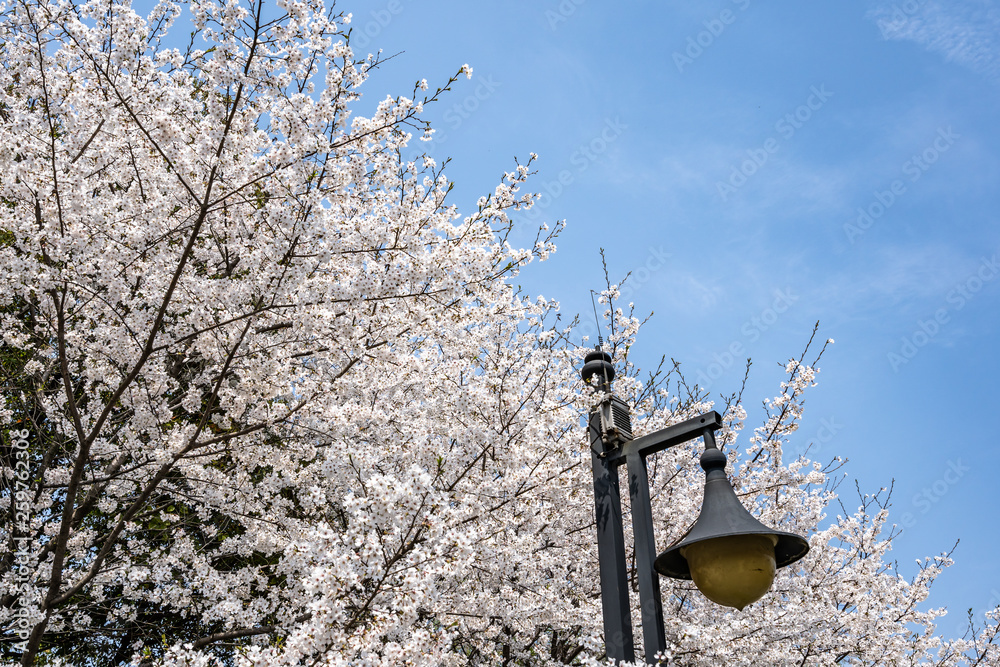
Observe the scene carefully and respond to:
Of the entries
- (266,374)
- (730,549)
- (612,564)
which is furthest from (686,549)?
(266,374)

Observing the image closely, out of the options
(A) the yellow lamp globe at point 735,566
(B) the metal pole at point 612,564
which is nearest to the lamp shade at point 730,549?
(A) the yellow lamp globe at point 735,566

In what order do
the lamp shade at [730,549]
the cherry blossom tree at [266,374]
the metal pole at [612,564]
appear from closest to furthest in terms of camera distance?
the lamp shade at [730,549] → the metal pole at [612,564] → the cherry blossom tree at [266,374]

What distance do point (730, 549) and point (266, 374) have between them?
467 cm

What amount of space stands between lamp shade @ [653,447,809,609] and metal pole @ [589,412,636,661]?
0.25 m

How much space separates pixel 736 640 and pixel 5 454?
847 centimetres

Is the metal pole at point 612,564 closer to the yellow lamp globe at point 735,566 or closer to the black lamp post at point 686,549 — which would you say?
the black lamp post at point 686,549

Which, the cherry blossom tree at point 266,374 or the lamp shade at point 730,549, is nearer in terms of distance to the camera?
the lamp shade at point 730,549

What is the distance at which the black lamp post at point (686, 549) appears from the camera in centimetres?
371

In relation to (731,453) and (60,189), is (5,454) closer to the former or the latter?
(60,189)

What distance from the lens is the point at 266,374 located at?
21.9 feet

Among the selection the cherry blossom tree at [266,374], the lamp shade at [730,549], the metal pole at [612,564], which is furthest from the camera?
the cherry blossom tree at [266,374]

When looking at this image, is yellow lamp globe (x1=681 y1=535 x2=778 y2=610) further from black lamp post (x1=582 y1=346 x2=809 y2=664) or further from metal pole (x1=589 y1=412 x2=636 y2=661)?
metal pole (x1=589 y1=412 x2=636 y2=661)

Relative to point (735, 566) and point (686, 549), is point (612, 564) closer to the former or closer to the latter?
point (686, 549)

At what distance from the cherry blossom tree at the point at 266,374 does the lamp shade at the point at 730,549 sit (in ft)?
4.69
